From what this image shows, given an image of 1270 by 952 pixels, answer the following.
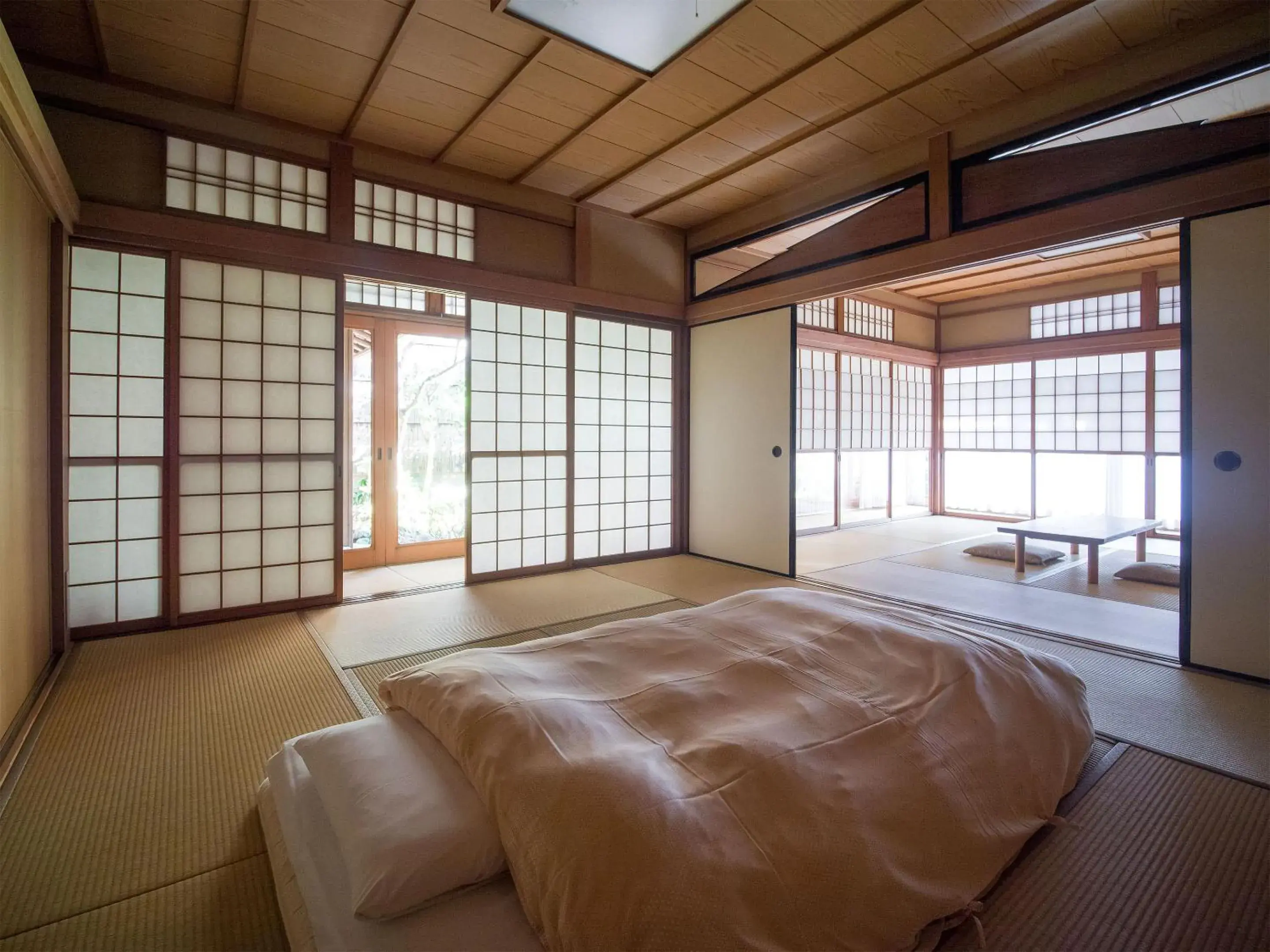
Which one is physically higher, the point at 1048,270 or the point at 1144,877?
the point at 1048,270

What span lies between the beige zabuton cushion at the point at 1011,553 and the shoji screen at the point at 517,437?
142 inches

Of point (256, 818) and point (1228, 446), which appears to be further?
point (1228, 446)

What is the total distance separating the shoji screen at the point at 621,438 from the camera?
5004 millimetres

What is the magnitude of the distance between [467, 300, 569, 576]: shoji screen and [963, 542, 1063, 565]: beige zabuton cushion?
3614 millimetres

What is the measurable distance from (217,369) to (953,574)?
5.11 metres

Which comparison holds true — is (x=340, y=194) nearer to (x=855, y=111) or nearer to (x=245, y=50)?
(x=245, y=50)

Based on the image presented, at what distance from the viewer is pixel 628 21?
257 cm

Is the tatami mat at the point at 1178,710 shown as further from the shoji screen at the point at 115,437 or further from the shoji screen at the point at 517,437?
the shoji screen at the point at 115,437

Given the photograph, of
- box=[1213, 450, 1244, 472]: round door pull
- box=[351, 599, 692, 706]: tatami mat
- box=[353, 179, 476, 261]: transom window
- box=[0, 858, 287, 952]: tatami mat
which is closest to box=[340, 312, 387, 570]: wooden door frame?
box=[353, 179, 476, 261]: transom window

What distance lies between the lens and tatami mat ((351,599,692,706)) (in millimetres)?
2668

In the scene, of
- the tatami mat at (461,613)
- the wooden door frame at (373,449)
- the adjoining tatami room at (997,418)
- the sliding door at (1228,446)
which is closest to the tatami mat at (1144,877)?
the sliding door at (1228,446)

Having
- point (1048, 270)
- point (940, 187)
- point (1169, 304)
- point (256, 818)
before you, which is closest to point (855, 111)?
point (940, 187)

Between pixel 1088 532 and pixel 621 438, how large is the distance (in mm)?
3645

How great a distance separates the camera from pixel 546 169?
418 centimetres
